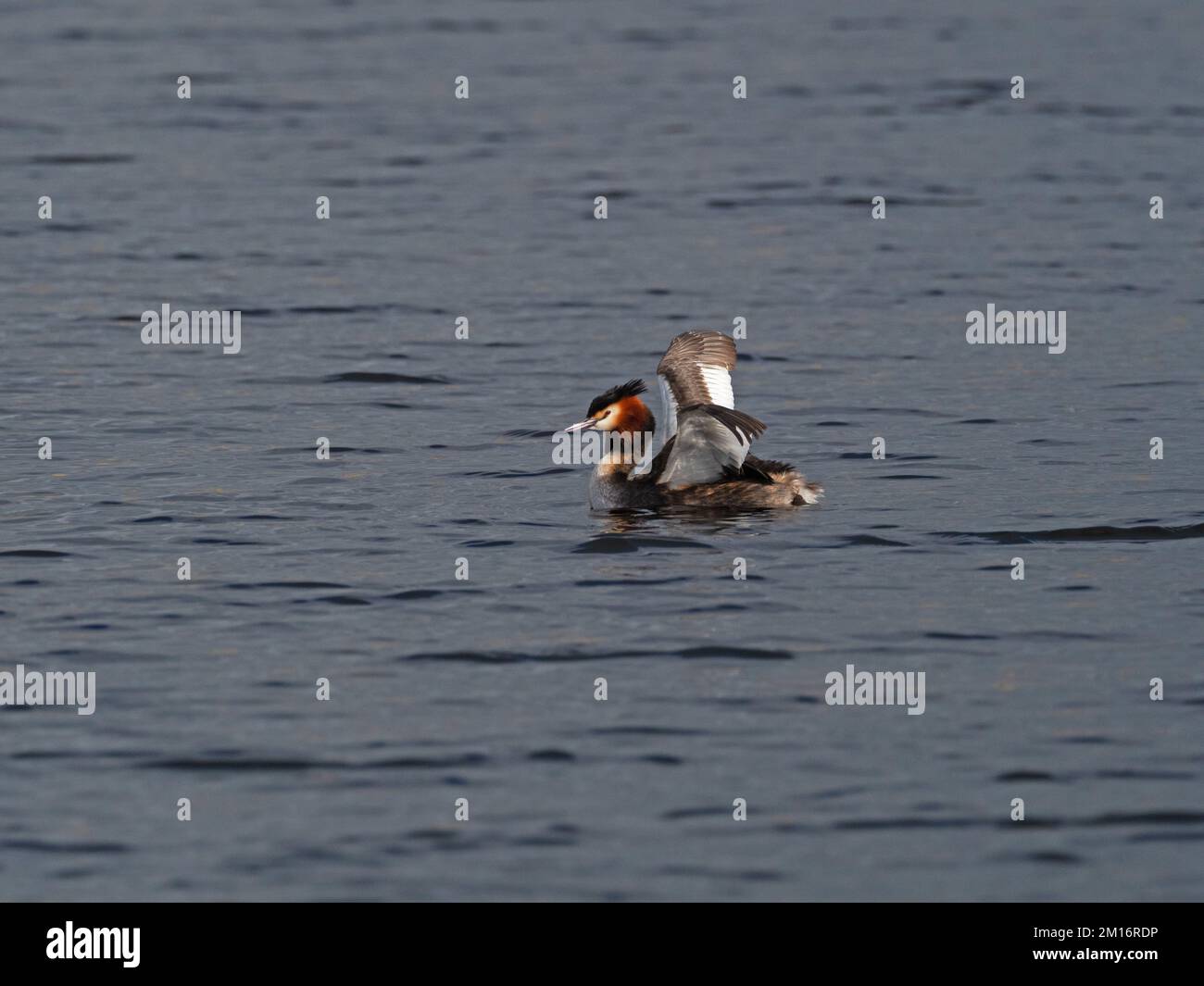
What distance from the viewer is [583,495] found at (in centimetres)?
1562

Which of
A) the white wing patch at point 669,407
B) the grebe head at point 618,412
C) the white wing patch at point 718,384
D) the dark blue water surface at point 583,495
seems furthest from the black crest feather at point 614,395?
the dark blue water surface at point 583,495

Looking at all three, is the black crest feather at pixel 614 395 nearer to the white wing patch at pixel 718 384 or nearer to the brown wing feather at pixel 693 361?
the brown wing feather at pixel 693 361

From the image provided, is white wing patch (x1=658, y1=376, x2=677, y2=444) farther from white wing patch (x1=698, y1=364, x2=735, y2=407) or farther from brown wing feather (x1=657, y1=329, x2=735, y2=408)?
white wing patch (x1=698, y1=364, x2=735, y2=407)

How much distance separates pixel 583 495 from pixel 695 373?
127 centimetres

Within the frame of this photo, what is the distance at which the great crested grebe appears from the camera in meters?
14.6

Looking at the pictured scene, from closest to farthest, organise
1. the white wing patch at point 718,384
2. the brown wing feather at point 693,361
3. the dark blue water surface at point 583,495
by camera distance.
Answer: the dark blue water surface at point 583,495, the brown wing feather at point 693,361, the white wing patch at point 718,384

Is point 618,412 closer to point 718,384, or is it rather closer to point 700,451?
point 718,384

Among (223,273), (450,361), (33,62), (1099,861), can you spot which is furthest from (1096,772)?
(33,62)

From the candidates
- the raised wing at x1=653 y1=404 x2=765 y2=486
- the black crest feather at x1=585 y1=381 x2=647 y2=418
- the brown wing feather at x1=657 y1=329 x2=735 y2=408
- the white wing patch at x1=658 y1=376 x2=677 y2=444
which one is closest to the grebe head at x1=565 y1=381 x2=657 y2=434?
the black crest feather at x1=585 y1=381 x2=647 y2=418

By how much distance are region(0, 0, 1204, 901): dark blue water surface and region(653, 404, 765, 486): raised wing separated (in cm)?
39

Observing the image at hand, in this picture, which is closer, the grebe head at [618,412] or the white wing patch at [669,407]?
the white wing patch at [669,407]

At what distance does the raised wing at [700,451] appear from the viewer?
14430mm
